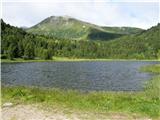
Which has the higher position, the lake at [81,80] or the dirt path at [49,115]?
the dirt path at [49,115]

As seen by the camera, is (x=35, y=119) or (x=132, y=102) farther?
(x=132, y=102)

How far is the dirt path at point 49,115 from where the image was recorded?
21.6 m

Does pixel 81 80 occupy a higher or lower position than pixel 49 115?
lower

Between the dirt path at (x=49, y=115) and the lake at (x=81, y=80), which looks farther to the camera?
the lake at (x=81, y=80)

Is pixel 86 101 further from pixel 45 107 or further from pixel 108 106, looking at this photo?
pixel 45 107

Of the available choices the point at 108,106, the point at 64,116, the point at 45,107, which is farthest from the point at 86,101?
the point at 64,116

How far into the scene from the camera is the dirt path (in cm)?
2161

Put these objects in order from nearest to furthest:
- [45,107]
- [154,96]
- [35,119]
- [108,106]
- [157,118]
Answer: [35,119], [157,118], [45,107], [108,106], [154,96]

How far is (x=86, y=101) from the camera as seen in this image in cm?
2820

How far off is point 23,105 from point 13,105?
30.4 inches

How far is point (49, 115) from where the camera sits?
2217 centimetres

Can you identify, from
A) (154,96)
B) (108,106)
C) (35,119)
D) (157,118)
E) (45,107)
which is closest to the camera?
(35,119)

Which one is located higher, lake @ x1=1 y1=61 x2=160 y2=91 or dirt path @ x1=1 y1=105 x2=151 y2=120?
dirt path @ x1=1 y1=105 x2=151 y2=120

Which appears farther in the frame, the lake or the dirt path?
the lake
